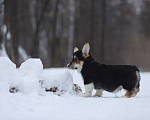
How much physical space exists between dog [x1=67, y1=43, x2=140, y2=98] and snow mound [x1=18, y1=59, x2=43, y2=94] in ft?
3.27

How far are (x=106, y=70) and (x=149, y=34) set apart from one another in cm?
2762

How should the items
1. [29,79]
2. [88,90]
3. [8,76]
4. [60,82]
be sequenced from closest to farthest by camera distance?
[8,76]
[29,79]
[60,82]
[88,90]

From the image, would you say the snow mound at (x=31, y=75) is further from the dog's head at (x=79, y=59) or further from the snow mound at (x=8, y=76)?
the dog's head at (x=79, y=59)

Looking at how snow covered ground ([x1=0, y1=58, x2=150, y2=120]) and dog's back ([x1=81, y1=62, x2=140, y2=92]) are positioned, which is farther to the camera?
dog's back ([x1=81, y1=62, x2=140, y2=92])

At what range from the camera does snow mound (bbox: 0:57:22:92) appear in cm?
498

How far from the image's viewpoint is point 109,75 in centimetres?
602

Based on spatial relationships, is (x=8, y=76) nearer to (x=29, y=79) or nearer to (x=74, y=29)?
(x=29, y=79)

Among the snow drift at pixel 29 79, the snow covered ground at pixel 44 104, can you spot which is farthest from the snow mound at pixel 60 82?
the snow covered ground at pixel 44 104

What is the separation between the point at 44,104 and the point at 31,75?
1030 mm

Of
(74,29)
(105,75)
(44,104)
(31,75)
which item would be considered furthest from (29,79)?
(74,29)

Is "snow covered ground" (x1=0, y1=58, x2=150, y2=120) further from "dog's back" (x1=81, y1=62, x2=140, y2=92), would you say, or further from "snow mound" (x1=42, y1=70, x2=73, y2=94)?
"dog's back" (x1=81, y1=62, x2=140, y2=92)

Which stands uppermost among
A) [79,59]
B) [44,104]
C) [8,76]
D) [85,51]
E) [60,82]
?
[85,51]

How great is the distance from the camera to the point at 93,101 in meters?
5.11

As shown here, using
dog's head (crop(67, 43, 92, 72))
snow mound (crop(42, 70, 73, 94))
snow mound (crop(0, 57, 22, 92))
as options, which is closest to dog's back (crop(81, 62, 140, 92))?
dog's head (crop(67, 43, 92, 72))
